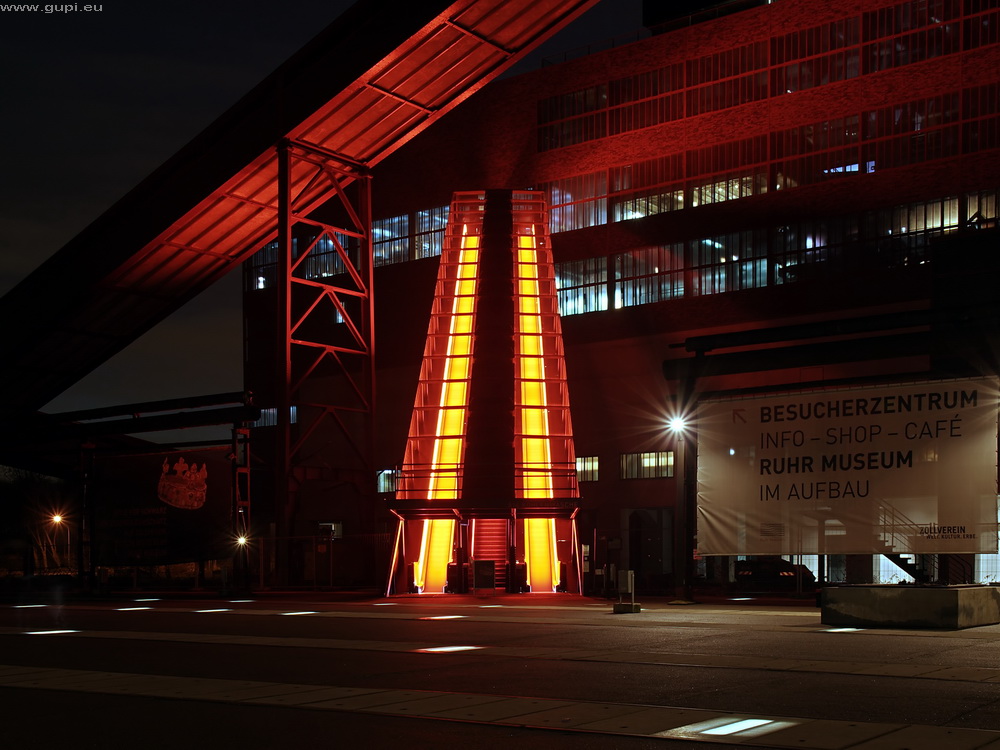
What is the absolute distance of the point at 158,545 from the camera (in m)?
49.0

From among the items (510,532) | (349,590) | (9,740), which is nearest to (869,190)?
(510,532)

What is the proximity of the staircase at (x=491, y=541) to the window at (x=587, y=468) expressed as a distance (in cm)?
1348

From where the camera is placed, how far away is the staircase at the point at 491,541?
4153 cm

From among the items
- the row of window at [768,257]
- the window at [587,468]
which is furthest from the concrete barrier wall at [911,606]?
the window at [587,468]

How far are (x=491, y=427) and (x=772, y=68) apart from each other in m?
21.7

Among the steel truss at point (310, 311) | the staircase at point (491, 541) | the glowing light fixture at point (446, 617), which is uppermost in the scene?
the steel truss at point (310, 311)

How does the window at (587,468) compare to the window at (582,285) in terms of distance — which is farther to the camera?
the window at (582,285)

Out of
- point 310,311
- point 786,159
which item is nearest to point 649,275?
point 786,159

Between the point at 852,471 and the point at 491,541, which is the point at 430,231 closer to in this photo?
the point at 491,541

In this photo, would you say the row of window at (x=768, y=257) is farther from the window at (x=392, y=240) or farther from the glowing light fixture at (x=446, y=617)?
the glowing light fixture at (x=446, y=617)

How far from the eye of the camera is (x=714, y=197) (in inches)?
2079

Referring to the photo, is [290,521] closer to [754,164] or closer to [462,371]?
[462,371]

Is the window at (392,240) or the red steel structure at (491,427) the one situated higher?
the window at (392,240)

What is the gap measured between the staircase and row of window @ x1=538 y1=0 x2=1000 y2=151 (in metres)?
23.0
